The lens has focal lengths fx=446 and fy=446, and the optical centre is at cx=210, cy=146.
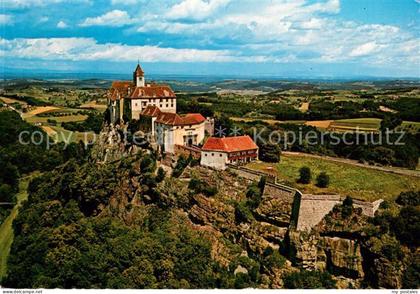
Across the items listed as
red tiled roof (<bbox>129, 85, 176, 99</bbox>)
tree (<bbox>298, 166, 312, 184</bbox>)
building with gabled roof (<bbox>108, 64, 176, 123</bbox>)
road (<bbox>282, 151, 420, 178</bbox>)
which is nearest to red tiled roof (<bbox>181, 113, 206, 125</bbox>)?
building with gabled roof (<bbox>108, 64, 176, 123</bbox>)

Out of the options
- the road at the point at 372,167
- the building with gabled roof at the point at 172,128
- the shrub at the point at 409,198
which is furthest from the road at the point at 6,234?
the shrub at the point at 409,198

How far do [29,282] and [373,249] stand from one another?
1614 centimetres

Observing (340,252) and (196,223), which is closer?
(340,252)

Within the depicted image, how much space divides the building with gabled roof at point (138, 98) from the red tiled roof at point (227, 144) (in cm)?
752

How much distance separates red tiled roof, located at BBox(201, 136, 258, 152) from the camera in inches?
998

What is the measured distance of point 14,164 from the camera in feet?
139

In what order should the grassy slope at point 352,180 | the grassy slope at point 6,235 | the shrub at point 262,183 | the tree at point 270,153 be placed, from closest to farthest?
the grassy slope at point 352,180, the shrub at point 262,183, the tree at point 270,153, the grassy slope at point 6,235

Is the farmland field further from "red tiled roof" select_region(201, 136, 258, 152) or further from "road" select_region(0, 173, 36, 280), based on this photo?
"red tiled roof" select_region(201, 136, 258, 152)

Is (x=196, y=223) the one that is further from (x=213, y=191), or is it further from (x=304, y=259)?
(x=304, y=259)

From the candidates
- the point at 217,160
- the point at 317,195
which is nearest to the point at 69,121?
the point at 217,160

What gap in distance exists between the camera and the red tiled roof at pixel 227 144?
25.3m

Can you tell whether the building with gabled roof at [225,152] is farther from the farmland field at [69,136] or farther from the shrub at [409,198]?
the farmland field at [69,136]

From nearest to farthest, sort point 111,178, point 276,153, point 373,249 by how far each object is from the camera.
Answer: point 373,249 < point 276,153 < point 111,178

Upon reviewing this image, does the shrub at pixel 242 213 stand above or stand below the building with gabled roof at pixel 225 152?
below
